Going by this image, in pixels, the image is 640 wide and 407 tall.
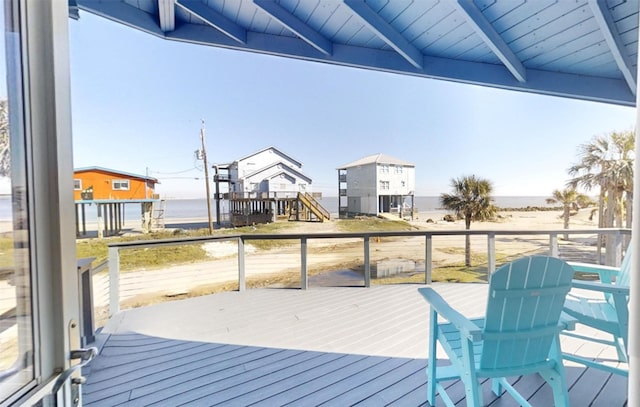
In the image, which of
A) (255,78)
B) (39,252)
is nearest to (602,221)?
(39,252)

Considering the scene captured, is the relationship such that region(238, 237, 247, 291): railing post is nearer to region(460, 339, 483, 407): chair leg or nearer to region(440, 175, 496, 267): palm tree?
region(460, 339, 483, 407): chair leg

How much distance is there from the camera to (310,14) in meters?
1.89

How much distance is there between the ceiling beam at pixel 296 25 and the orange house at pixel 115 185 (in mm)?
6813

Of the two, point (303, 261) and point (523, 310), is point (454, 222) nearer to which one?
point (303, 261)

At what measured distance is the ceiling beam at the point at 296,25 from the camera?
1768 millimetres

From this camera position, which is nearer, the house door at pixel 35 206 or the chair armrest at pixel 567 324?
the house door at pixel 35 206

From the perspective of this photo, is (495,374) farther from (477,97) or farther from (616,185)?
(477,97)

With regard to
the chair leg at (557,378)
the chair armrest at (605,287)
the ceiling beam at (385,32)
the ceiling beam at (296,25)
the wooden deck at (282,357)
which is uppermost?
the ceiling beam at (296,25)

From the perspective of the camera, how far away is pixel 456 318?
134cm

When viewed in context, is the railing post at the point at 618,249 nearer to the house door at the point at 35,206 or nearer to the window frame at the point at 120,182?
the house door at the point at 35,206

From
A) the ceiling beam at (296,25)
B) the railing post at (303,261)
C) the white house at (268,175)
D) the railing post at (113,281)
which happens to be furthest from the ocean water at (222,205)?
the ceiling beam at (296,25)

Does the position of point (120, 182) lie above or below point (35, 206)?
above

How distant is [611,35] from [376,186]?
814 centimetres

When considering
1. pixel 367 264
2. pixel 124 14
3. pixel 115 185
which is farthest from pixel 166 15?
pixel 115 185
